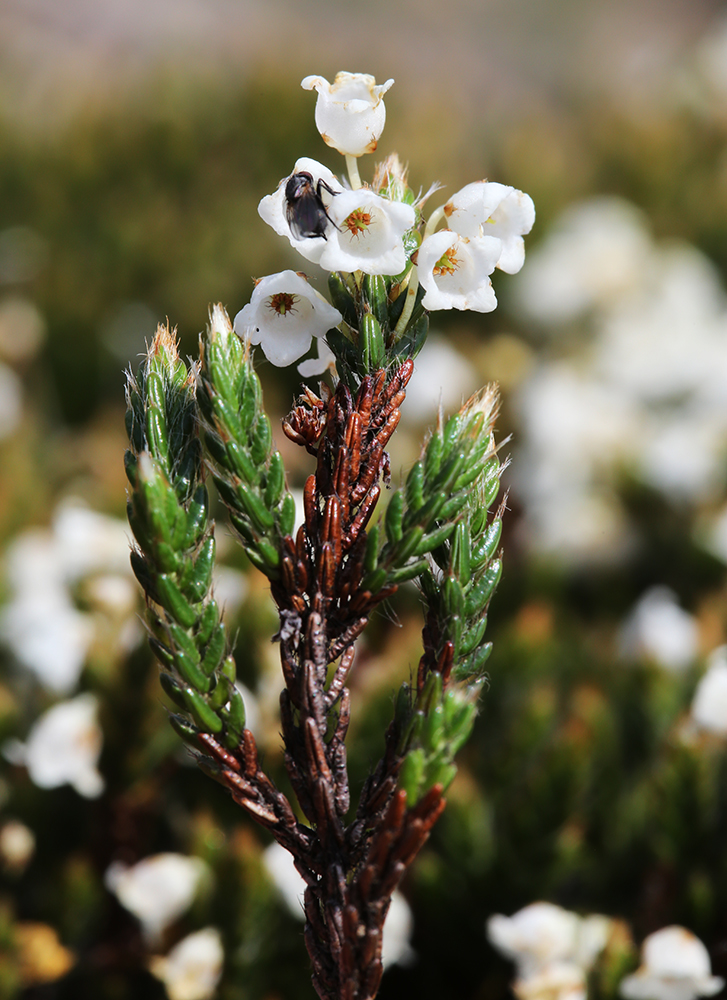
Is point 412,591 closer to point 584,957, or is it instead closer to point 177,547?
point 584,957

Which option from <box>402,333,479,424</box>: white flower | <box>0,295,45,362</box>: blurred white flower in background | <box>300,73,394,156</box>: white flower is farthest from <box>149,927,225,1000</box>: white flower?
<box>0,295,45,362</box>: blurred white flower in background

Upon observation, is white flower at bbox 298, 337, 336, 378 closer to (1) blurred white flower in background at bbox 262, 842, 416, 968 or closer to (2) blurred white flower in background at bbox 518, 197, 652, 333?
(1) blurred white flower in background at bbox 262, 842, 416, 968

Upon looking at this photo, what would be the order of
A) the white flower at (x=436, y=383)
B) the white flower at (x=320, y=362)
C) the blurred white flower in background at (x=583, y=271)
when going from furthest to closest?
the blurred white flower in background at (x=583, y=271), the white flower at (x=436, y=383), the white flower at (x=320, y=362)

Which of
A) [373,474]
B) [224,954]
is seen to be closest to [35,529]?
[224,954]

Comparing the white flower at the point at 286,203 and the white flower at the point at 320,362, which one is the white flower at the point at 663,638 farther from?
the white flower at the point at 286,203

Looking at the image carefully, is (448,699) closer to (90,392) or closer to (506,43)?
(90,392)

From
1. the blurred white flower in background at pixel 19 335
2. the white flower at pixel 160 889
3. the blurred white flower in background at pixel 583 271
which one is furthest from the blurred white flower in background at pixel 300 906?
the blurred white flower in background at pixel 583 271

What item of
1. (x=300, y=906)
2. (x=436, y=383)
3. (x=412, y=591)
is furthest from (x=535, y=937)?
(x=436, y=383)
